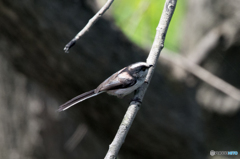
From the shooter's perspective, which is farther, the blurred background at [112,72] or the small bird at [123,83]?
the blurred background at [112,72]

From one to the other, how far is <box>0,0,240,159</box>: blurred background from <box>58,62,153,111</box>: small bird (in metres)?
0.99

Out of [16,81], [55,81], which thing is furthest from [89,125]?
[16,81]

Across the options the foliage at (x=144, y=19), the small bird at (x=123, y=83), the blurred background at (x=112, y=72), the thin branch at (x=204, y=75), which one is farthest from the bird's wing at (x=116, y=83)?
the thin branch at (x=204, y=75)

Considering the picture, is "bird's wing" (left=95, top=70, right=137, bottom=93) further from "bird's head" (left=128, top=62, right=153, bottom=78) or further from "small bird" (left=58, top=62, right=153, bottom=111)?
"bird's head" (left=128, top=62, right=153, bottom=78)

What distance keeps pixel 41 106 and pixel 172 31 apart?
2997mm

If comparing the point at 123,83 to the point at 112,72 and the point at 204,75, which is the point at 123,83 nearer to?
the point at 112,72

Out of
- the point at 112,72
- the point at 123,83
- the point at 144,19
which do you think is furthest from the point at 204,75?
the point at 123,83

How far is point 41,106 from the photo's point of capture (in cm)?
509

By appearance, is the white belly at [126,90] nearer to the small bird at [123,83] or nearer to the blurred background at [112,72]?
the small bird at [123,83]

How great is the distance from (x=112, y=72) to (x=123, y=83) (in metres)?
1.10

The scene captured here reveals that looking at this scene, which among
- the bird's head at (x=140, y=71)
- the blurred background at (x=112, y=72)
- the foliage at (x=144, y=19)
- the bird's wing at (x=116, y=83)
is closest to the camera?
the bird's head at (x=140, y=71)

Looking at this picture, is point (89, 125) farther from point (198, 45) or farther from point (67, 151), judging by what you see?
point (198, 45)

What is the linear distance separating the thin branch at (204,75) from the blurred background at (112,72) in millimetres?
14

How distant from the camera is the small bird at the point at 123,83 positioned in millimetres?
2293
